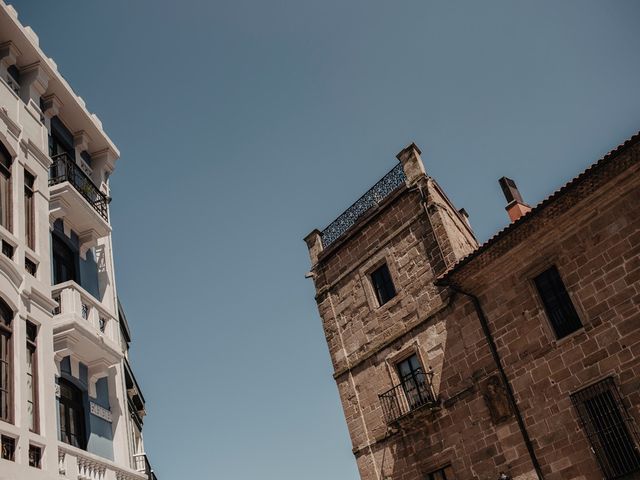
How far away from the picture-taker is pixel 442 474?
1698cm

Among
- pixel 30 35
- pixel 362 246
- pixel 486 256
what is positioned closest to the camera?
pixel 30 35

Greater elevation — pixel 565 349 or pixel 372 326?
pixel 372 326

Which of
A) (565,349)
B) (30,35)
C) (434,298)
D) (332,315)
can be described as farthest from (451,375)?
(30,35)

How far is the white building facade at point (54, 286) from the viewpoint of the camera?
29.9 ft

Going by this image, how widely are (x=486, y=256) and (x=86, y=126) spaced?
11266mm

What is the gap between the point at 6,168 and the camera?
10820 mm

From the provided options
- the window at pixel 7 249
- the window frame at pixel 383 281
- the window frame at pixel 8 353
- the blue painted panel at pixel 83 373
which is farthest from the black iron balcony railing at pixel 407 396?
the window at pixel 7 249

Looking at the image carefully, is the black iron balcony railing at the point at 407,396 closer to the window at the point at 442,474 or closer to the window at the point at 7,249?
the window at the point at 442,474

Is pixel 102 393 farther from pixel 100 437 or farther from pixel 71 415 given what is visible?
pixel 71 415

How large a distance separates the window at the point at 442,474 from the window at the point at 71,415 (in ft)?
33.1

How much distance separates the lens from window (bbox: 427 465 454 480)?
1682cm

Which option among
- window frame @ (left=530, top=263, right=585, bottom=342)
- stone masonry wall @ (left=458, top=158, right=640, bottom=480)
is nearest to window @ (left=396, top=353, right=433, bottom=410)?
stone masonry wall @ (left=458, top=158, right=640, bottom=480)

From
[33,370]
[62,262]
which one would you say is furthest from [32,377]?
[62,262]

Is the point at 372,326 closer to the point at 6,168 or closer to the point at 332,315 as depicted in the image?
the point at 332,315
